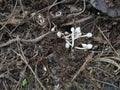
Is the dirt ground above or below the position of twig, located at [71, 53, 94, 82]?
above

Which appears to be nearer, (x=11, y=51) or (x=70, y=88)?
(x=70, y=88)

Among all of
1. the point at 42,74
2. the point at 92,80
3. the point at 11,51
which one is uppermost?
the point at 11,51

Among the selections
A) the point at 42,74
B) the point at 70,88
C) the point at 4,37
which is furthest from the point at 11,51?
the point at 70,88

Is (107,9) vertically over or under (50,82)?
over

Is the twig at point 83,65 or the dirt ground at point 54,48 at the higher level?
the dirt ground at point 54,48

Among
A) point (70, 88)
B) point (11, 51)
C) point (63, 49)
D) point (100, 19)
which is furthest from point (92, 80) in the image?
point (11, 51)

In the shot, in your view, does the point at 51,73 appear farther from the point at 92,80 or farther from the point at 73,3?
the point at 73,3

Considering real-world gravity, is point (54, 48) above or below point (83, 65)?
above
